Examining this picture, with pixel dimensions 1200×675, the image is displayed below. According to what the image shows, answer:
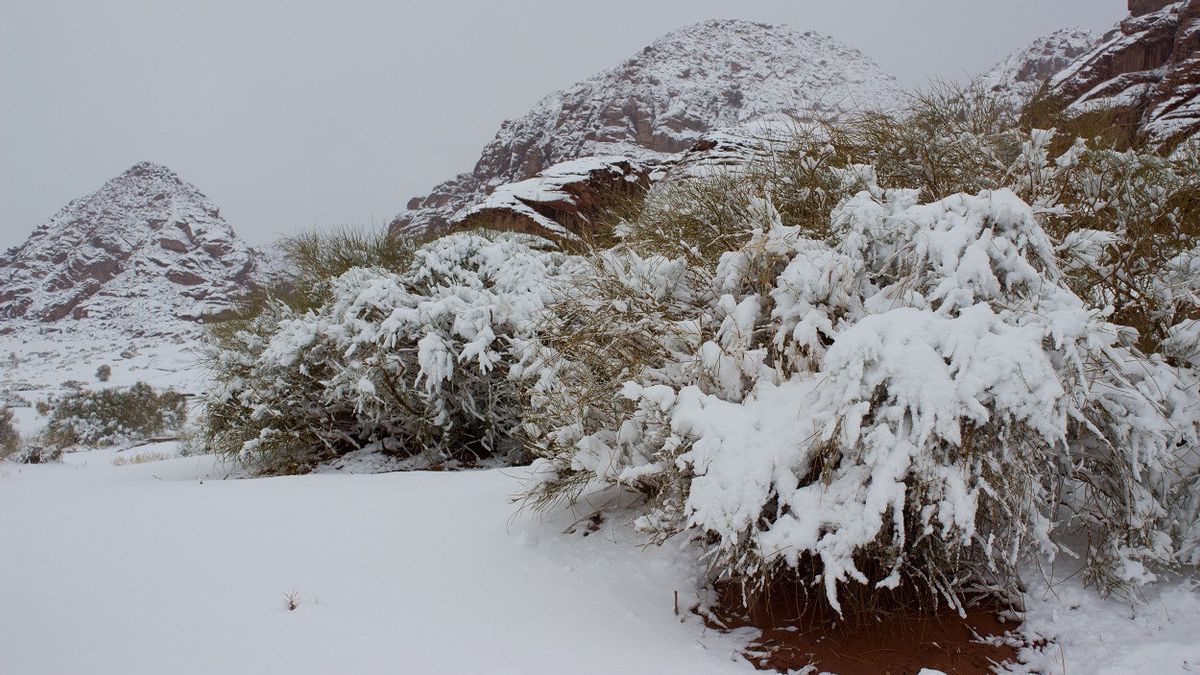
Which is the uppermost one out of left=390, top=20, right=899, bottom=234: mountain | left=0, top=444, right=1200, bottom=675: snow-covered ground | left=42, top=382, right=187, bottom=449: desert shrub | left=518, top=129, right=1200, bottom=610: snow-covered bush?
left=390, top=20, right=899, bottom=234: mountain

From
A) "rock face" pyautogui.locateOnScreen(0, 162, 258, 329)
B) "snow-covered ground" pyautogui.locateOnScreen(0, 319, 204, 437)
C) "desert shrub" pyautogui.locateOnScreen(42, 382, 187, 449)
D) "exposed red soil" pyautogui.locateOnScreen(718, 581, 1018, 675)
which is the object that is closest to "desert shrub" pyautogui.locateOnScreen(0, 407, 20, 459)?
"desert shrub" pyautogui.locateOnScreen(42, 382, 187, 449)

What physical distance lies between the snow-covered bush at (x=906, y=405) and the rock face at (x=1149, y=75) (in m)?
6.12

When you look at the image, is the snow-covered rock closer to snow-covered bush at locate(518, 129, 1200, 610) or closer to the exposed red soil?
snow-covered bush at locate(518, 129, 1200, 610)

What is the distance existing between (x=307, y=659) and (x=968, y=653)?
2427 mm

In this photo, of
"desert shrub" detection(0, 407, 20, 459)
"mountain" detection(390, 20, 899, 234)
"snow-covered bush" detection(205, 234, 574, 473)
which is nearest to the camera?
"snow-covered bush" detection(205, 234, 574, 473)

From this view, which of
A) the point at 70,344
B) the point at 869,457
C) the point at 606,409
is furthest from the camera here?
the point at 70,344

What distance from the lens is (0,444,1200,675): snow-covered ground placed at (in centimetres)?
213

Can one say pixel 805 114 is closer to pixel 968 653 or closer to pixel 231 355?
pixel 968 653

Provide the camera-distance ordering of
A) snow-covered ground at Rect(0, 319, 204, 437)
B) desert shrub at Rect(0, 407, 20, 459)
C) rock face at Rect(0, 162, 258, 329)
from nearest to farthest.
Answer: desert shrub at Rect(0, 407, 20, 459) → snow-covered ground at Rect(0, 319, 204, 437) → rock face at Rect(0, 162, 258, 329)

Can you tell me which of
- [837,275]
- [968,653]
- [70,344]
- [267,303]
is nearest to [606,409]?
[837,275]

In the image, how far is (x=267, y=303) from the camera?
9234 mm

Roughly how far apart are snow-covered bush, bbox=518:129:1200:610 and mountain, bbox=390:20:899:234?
101ft

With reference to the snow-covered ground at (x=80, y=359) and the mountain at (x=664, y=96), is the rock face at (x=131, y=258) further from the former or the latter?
the mountain at (x=664, y=96)

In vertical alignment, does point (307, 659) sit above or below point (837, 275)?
below
